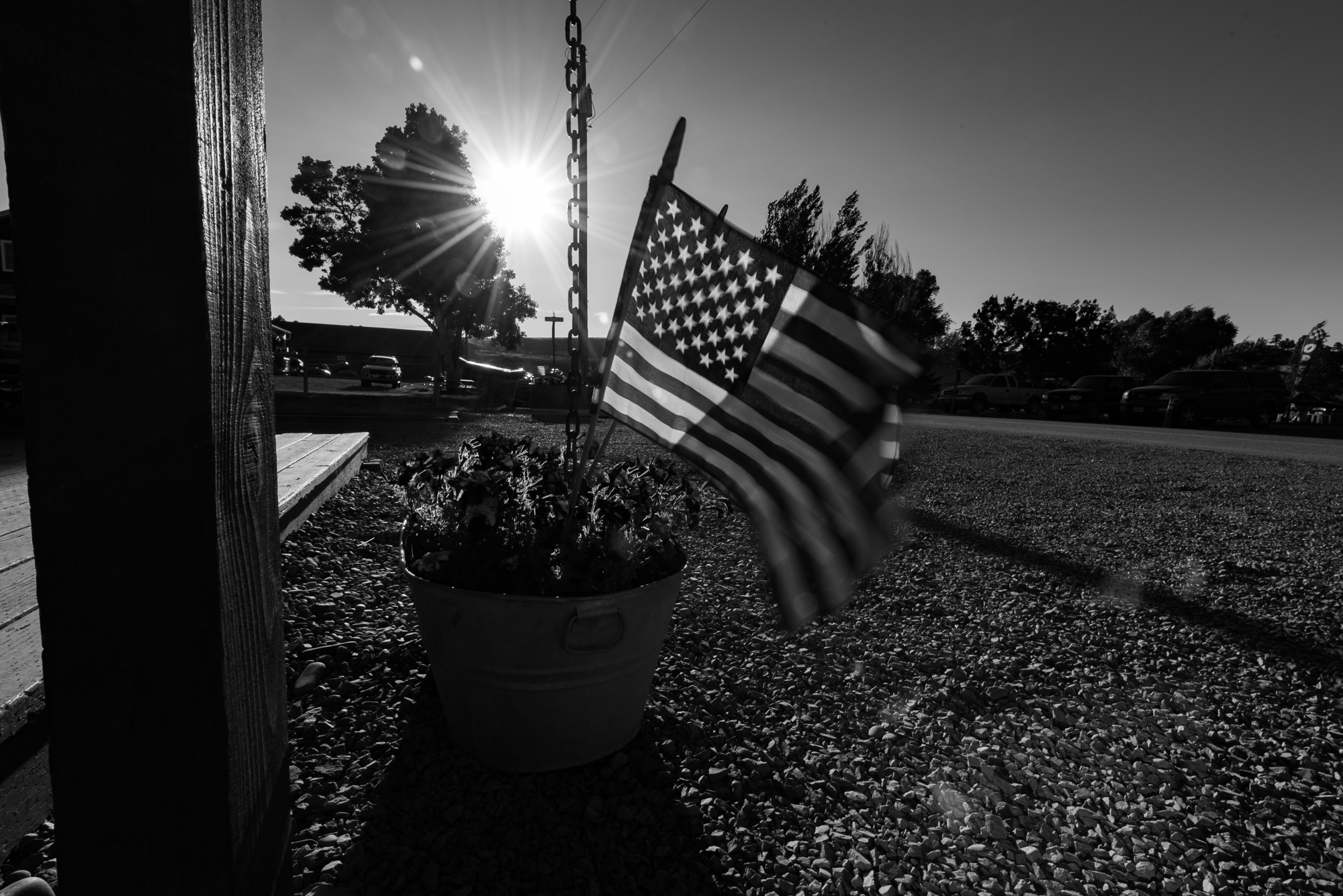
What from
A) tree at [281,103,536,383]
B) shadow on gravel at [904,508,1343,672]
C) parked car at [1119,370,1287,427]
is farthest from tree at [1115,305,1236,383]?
shadow on gravel at [904,508,1343,672]

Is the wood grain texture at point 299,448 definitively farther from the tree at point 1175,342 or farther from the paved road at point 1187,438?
the tree at point 1175,342

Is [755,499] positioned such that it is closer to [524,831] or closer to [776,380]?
[776,380]

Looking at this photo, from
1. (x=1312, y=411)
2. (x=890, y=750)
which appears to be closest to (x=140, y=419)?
(x=890, y=750)

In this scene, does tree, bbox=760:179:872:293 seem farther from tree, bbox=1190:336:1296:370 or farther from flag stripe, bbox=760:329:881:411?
tree, bbox=1190:336:1296:370

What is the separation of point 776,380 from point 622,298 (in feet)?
1.64

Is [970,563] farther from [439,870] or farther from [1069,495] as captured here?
[439,870]

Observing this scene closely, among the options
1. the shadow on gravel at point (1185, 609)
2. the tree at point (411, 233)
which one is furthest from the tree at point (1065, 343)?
the shadow on gravel at point (1185, 609)

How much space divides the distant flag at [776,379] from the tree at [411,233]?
29.7 m

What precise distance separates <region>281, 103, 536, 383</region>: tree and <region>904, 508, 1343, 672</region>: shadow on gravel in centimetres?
2789

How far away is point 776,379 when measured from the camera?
198 centimetres

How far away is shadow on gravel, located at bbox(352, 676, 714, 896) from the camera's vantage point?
175 cm

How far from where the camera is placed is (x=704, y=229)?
199 cm

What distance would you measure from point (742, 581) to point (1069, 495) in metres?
4.90

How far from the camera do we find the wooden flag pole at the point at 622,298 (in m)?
1.85
